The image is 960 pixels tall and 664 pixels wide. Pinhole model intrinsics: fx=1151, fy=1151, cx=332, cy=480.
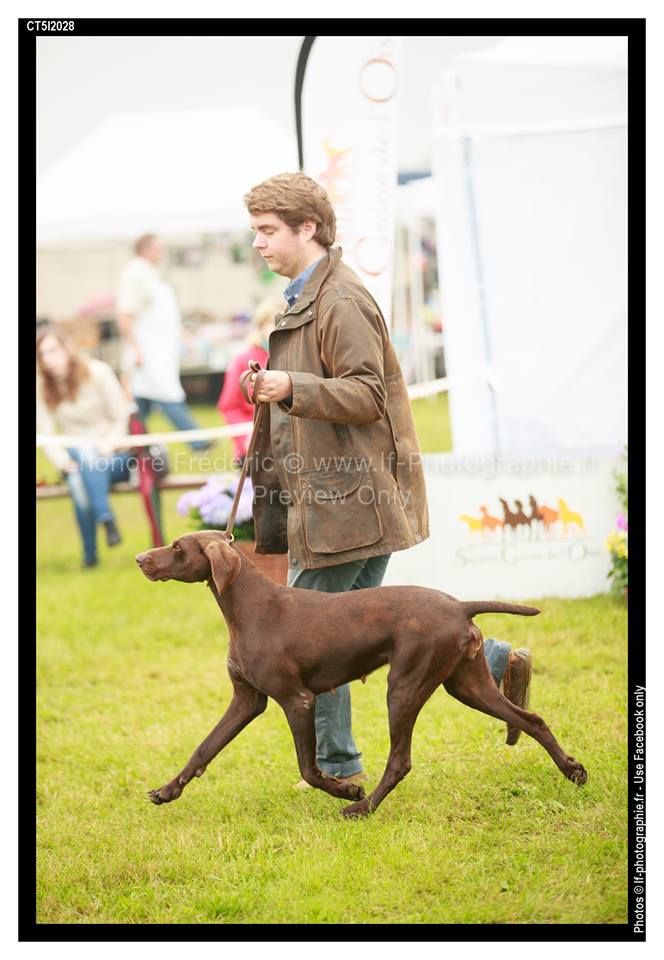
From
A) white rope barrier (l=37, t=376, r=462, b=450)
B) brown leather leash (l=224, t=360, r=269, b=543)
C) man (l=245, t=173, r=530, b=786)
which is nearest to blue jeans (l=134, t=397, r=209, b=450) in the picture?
white rope barrier (l=37, t=376, r=462, b=450)

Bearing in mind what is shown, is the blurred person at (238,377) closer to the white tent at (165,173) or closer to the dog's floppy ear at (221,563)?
the white tent at (165,173)

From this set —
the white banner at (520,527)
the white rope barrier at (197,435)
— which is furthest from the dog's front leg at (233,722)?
the white rope barrier at (197,435)

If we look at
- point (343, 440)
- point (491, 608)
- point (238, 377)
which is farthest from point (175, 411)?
point (491, 608)

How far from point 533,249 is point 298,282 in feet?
14.0

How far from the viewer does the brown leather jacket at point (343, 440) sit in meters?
3.82

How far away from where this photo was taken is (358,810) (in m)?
3.97

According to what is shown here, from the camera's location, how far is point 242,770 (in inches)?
189

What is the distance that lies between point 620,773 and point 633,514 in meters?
1.12

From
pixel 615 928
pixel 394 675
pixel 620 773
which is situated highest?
pixel 394 675

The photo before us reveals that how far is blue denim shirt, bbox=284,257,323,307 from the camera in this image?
158 inches

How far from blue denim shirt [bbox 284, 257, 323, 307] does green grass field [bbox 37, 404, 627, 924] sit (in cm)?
184

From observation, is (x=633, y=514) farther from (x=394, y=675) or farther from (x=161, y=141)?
(x=161, y=141)

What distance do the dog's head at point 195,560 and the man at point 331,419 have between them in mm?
344

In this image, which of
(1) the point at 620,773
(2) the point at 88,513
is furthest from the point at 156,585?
(1) the point at 620,773
